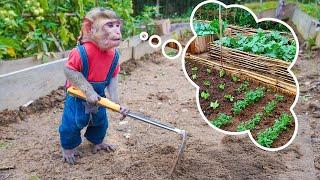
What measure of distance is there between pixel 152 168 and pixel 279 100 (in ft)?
3.41

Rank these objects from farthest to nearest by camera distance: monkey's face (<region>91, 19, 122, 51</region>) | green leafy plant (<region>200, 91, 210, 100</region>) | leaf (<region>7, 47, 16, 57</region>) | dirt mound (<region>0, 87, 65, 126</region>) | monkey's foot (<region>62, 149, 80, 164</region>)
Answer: leaf (<region>7, 47, 16, 57</region>), dirt mound (<region>0, 87, 65, 126</region>), monkey's foot (<region>62, 149, 80, 164</region>), green leafy plant (<region>200, 91, 210, 100</region>), monkey's face (<region>91, 19, 122, 51</region>)

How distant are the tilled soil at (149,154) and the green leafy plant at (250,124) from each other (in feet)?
1.51

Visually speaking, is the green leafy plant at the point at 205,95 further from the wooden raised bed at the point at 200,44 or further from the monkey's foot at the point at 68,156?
the monkey's foot at the point at 68,156

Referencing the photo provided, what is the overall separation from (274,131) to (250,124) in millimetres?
164

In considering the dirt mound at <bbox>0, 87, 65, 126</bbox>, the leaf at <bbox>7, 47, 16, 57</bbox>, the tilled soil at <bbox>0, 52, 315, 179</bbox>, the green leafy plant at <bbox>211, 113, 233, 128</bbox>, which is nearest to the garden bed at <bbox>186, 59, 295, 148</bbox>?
the green leafy plant at <bbox>211, 113, 233, 128</bbox>

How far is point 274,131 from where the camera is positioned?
3656mm

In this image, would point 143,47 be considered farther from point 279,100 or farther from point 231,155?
point 279,100

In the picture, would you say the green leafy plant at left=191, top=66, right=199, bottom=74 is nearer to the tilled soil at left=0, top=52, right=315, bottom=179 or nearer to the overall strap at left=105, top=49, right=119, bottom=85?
the overall strap at left=105, top=49, right=119, bottom=85

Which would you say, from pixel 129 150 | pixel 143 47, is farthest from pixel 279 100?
pixel 143 47

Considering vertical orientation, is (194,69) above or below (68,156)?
above

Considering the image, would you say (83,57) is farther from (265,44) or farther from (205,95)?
(265,44)

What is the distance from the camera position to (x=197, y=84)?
12.2 feet

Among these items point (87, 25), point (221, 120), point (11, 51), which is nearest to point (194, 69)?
point (221, 120)

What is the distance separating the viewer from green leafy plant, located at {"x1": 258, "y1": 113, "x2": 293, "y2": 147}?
12.0ft
